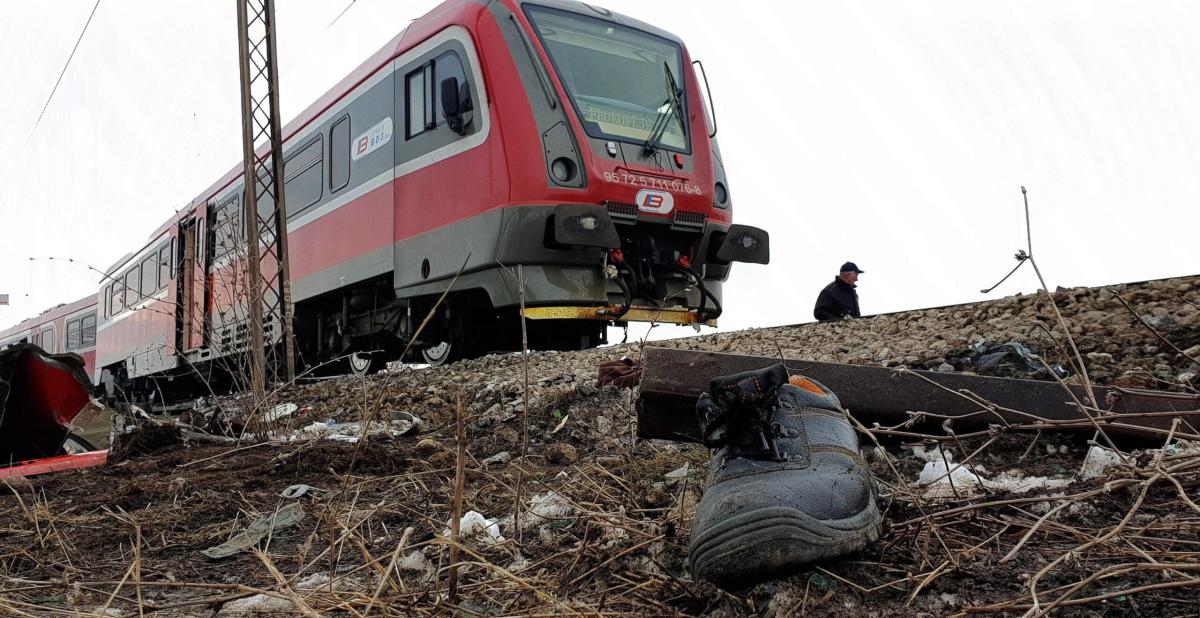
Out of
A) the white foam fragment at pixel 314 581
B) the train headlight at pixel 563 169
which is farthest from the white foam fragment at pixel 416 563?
the train headlight at pixel 563 169

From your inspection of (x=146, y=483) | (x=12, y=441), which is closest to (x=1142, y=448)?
(x=146, y=483)

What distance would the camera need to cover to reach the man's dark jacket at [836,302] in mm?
8900

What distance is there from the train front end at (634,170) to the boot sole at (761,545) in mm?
5267

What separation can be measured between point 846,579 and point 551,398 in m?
2.95

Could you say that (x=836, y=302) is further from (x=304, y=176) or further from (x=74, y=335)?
(x=74, y=335)

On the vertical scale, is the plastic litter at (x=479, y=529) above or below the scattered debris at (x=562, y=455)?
below

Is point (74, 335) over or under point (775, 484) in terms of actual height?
over

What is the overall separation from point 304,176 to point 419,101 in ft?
9.17

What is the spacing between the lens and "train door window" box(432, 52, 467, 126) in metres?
7.40

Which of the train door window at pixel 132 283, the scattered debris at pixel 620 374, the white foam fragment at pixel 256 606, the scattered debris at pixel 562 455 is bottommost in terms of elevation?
the white foam fragment at pixel 256 606

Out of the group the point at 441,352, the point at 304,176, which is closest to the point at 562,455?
the point at 441,352

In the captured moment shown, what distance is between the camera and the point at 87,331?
21781 mm

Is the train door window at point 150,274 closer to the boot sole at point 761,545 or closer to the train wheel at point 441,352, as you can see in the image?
the train wheel at point 441,352

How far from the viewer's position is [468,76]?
7.26 meters
